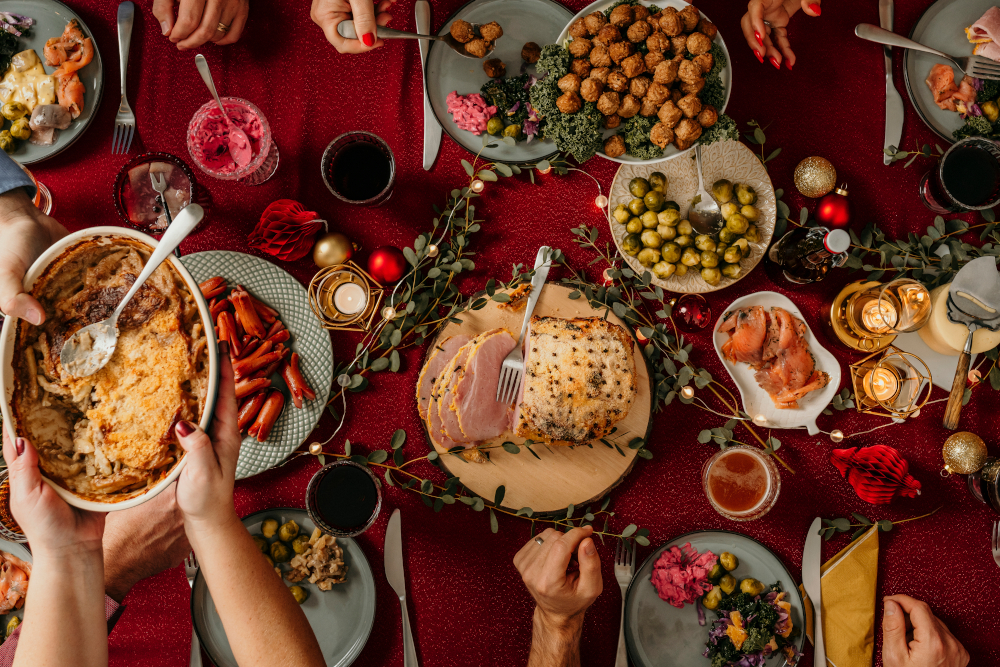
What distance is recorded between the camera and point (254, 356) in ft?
7.06

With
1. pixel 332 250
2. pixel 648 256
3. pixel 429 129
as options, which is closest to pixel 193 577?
pixel 332 250

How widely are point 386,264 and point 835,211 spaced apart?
6.11 ft

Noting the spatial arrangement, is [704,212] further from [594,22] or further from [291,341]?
[291,341]

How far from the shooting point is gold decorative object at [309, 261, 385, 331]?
7.46 ft

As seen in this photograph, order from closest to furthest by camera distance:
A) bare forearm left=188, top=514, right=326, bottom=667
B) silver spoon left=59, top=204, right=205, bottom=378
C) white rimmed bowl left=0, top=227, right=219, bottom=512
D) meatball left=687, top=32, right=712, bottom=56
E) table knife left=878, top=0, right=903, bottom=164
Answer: white rimmed bowl left=0, top=227, right=219, bottom=512
silver spoon left=59, top=204, right=205, bottom=378
bare forearm left=188, top=514, right=326, bottom=667
meatball left=687, top=32, right=712, bottom=56
table knife left=878, top=0, right=903, bottom=164

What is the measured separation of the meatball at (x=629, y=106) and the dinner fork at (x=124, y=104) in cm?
200

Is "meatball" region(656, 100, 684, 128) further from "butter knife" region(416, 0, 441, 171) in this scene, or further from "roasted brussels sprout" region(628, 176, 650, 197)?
"butter knife" region(416, 0, 441, 171)

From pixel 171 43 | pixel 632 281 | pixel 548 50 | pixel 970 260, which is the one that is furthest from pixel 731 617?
pixel 171 43

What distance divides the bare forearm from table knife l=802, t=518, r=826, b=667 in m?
1.95

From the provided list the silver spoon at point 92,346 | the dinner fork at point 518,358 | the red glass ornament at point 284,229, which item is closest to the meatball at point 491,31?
the dinner fork at point 518,358

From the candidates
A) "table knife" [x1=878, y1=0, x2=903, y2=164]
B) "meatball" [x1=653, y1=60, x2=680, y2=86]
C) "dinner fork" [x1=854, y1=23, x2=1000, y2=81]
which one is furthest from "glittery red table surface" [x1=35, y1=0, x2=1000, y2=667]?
"meatball" [x1=653, y1=60, x2=680, y2=86]

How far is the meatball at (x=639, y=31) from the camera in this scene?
77.5 inches

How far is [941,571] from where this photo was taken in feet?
7.82

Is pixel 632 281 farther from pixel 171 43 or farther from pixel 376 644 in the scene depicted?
pixel 171 43
